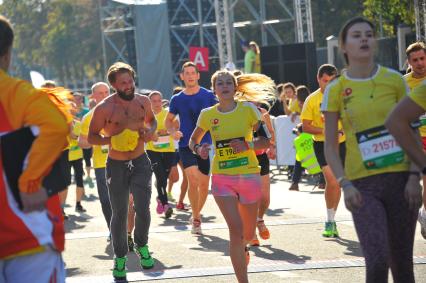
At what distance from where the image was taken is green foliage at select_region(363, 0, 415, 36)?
32.8m

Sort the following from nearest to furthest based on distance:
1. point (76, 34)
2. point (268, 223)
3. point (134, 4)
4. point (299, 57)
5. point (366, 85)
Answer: point (366, 85)
point (268, 223)
point (299, 57)
point (134, 4)
point (76, 34)

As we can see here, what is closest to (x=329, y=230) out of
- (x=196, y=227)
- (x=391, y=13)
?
(x=196, y=227)

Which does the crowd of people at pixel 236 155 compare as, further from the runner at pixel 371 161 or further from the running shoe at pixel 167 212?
the running shoe at pixel 167 212

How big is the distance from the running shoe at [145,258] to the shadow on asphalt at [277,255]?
106cm

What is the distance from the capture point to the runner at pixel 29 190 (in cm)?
440

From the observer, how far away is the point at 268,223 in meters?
12.7

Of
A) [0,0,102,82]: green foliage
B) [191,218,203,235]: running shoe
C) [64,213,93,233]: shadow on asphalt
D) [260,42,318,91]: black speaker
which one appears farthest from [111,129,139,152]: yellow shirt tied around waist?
[0,0,102,82]: green foliage

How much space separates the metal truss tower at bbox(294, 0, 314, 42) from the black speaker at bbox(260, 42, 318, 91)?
140 inches

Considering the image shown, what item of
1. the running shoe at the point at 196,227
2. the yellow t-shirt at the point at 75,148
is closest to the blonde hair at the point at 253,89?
the running shoe at the point at 196,227

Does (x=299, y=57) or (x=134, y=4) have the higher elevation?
(x=134, y=4)

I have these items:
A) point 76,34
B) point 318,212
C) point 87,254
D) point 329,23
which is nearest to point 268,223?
point 318,212

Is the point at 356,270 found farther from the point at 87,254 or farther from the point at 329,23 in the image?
the point at 329,23

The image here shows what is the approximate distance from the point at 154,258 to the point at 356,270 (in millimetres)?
2360

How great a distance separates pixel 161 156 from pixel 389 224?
32.0 ft
